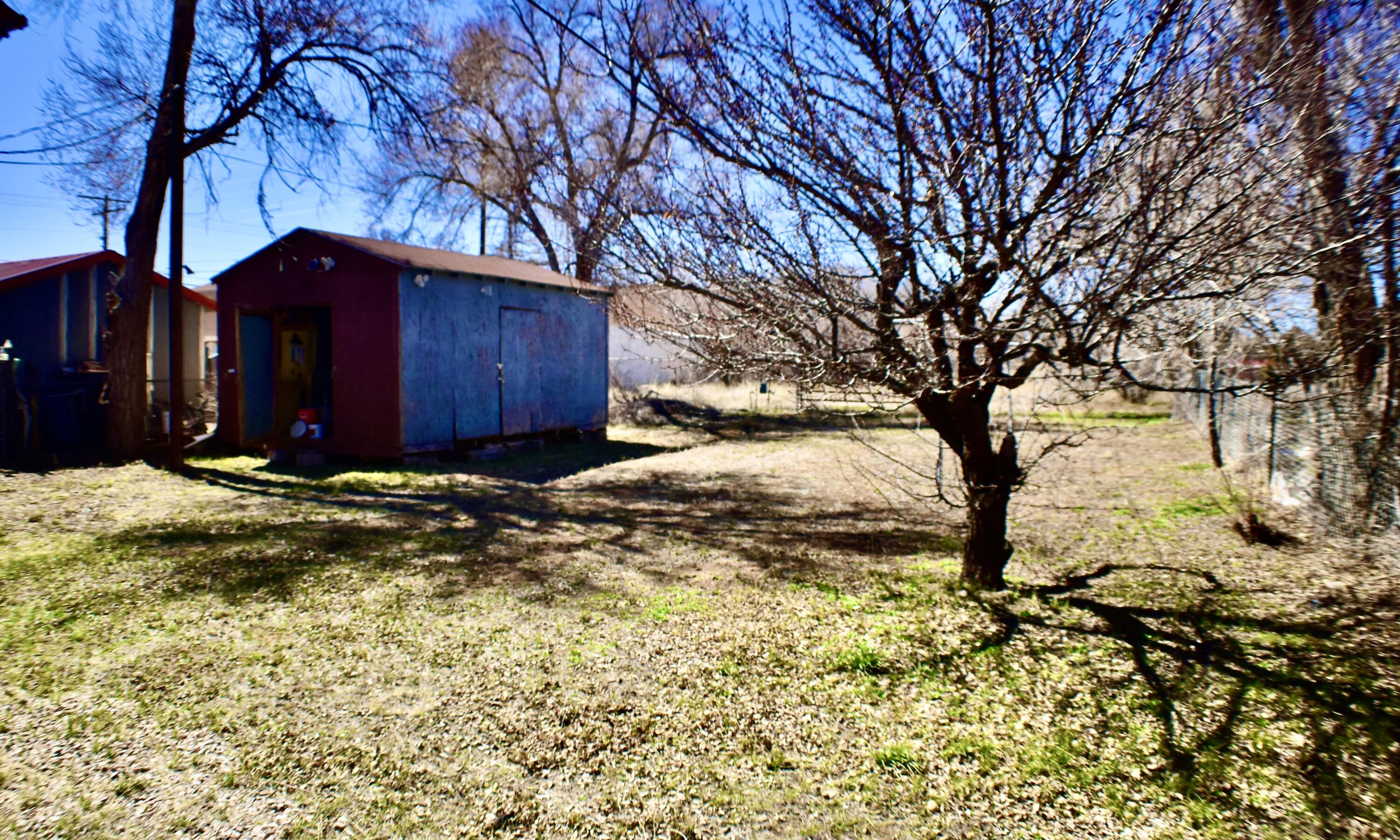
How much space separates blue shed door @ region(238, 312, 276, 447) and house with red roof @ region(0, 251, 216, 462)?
1.11 m

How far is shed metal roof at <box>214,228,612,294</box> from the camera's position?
10.0 meters

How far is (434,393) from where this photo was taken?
10367 millimetres

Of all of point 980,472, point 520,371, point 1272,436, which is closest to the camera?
point 980,472

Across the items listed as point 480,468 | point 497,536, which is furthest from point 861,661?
point 480,468

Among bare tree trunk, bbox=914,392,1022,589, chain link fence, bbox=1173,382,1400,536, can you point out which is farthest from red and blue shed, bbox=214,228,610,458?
chain link fence, bbox=1173,382,1400,536

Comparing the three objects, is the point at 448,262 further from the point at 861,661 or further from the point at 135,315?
the point at 861,661

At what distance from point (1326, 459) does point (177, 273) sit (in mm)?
11067

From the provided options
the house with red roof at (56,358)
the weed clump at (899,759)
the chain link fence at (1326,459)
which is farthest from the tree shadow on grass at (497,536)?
the house with red roof at (56,358)

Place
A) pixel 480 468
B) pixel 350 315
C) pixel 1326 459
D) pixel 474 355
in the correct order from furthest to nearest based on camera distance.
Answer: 1. pixel 474 355
2. pixel 350 315
3. pixel 480 468
4. pixel 1326 459

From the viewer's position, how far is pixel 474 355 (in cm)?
1097

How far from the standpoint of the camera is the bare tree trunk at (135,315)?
9914 mm

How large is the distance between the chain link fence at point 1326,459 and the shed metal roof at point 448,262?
260 inches

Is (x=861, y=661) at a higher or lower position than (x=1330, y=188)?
lower

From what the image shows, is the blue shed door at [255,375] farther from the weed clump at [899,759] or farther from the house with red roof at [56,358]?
the weed clump at [899,759]
